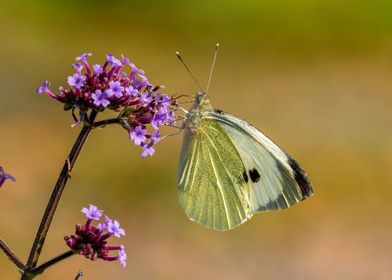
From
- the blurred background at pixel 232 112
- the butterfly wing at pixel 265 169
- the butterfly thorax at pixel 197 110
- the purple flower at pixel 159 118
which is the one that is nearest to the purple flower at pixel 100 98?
the purple flower at pixel 159 118

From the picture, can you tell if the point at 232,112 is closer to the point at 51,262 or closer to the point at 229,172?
the point at 229,172

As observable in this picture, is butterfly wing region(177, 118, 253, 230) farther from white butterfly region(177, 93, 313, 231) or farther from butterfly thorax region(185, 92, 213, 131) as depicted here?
butterfly thorax region(185, 92, 213, 131)

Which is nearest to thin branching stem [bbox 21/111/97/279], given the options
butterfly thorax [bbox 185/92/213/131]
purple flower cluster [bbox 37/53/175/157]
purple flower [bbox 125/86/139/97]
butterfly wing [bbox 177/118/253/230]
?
purple flower cluster [bbox 37/53/175/157]

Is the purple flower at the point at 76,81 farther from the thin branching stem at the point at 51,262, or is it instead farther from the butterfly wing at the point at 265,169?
the butterfly wing at the point at 265,169

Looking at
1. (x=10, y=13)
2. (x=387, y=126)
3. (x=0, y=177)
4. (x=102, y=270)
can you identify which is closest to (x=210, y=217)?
(x=0, y=177)

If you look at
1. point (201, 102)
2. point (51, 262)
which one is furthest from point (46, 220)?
point (201, 102)

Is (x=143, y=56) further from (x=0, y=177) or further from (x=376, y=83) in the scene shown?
(x=0, y=177)

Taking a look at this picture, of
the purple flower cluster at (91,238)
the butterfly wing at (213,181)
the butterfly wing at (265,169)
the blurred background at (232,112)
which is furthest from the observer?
the blurred background at (232,112)
